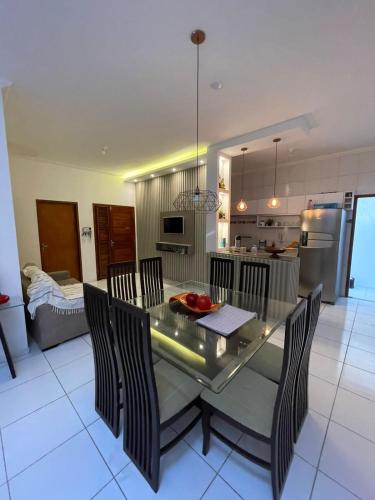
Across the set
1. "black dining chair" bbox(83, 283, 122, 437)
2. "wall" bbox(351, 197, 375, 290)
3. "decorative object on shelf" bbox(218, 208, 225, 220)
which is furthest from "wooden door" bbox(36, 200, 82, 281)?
"wall" bbox(351, 197, 375, 290)

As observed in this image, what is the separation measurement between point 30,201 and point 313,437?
5580mm

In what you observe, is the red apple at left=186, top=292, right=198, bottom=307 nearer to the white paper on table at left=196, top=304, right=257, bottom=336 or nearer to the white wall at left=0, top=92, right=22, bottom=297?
the white paper on table at left=196, top=304, right=257, bottom=336

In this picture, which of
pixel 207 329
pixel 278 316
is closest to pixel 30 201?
pixel 207 329

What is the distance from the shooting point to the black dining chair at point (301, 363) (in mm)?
1347

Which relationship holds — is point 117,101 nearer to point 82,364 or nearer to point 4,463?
point 82,364

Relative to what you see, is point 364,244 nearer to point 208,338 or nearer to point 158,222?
point 158,222

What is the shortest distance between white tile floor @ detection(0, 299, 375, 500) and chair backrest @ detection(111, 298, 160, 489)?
0.50 feet

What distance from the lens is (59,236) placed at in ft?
16.2

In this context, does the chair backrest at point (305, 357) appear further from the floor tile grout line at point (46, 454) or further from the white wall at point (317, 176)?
the white wall at point (317, 176)

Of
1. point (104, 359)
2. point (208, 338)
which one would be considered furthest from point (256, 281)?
point (104, 359)

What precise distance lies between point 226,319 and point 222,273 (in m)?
1.06

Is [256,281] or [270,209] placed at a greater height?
[270,209]

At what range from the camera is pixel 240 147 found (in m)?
3.48

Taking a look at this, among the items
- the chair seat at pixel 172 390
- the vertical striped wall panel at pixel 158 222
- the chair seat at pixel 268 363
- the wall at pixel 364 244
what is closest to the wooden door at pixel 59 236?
the vertical striped wall panel at pixel 158 222
